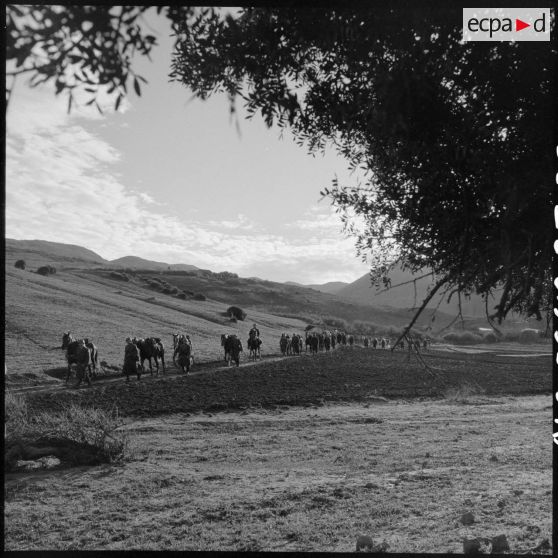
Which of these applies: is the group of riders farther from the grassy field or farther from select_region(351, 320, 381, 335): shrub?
select_region(351, 320, 381, 335): shrub

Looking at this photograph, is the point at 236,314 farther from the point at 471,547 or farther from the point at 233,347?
the point at 471,547

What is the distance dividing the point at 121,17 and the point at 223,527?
5992mm

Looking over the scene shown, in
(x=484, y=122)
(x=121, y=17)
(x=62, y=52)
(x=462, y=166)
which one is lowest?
(x=462, y=166)

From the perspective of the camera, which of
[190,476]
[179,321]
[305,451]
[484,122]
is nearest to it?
[484,122]

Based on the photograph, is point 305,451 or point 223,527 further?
point 305,451

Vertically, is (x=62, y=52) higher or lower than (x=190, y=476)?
higher

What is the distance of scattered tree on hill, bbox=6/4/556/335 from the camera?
436cm

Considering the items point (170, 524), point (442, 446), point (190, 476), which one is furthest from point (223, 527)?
point (442, 446)

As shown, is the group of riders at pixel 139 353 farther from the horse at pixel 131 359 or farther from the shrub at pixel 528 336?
the shrub at pixel 528 336

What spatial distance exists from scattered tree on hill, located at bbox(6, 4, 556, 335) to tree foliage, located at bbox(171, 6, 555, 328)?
0.01 meters

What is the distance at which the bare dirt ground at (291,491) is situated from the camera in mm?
6262

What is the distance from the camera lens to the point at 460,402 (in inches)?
821

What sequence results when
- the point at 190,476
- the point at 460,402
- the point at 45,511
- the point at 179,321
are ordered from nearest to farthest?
the point at 45,511 → the point at 190,476 → the point at 460,402 → the point at 179,321

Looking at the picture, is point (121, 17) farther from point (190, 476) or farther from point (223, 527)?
point (190, 476)
